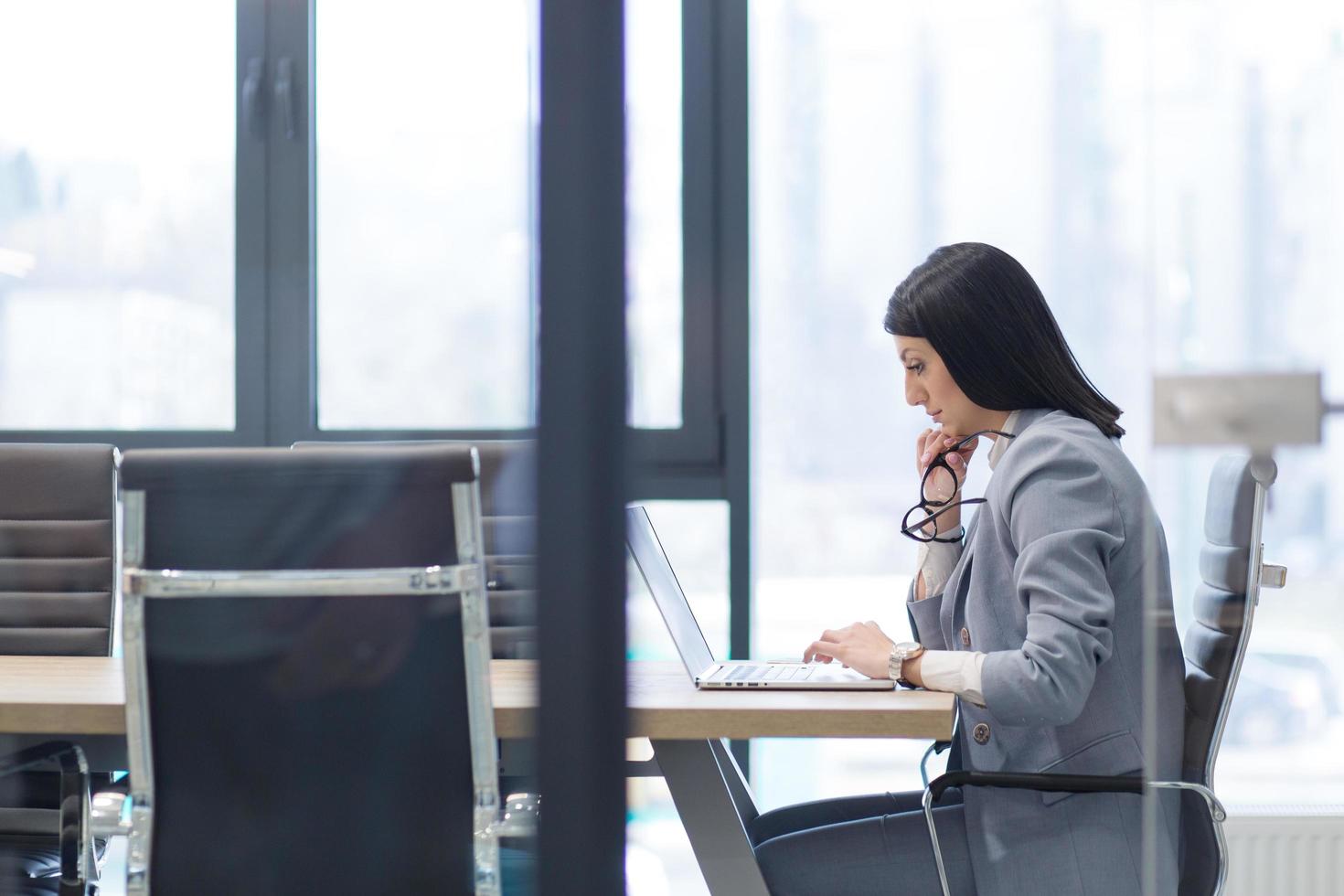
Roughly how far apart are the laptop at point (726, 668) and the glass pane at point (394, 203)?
32 cm

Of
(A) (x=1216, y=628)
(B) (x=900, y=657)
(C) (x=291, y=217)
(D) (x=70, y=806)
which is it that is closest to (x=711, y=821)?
(B) (x=900, y=657)

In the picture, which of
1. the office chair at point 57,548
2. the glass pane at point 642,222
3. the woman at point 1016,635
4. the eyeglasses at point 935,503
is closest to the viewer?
the glass pane at point 642,222

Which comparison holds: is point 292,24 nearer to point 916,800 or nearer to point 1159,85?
point 916,800

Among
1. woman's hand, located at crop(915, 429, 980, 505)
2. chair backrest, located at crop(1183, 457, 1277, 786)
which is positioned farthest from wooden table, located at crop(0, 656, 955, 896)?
woman's hand, located at crop(915, 429, 980, 505)

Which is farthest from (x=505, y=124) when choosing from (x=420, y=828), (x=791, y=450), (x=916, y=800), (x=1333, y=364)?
(x=791, y=450)

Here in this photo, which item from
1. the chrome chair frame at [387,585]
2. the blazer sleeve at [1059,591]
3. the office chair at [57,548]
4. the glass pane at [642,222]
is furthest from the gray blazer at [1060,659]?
the office chair at [57,548]

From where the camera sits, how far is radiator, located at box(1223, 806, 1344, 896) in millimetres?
713

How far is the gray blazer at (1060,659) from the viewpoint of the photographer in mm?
1166

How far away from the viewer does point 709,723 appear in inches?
48.1

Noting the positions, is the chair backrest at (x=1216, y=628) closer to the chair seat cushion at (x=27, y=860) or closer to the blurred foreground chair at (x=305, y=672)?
the blurred foreground chair at (x=305, y=672)

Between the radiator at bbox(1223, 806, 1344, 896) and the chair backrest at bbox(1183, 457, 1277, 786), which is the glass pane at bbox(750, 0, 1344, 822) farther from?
the radiator at bbox(1223, 806, 1344, 896)

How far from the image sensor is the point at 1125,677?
4.03 feet

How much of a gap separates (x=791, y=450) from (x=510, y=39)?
69.8 inches

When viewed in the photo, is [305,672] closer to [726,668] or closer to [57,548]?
[726,668]
